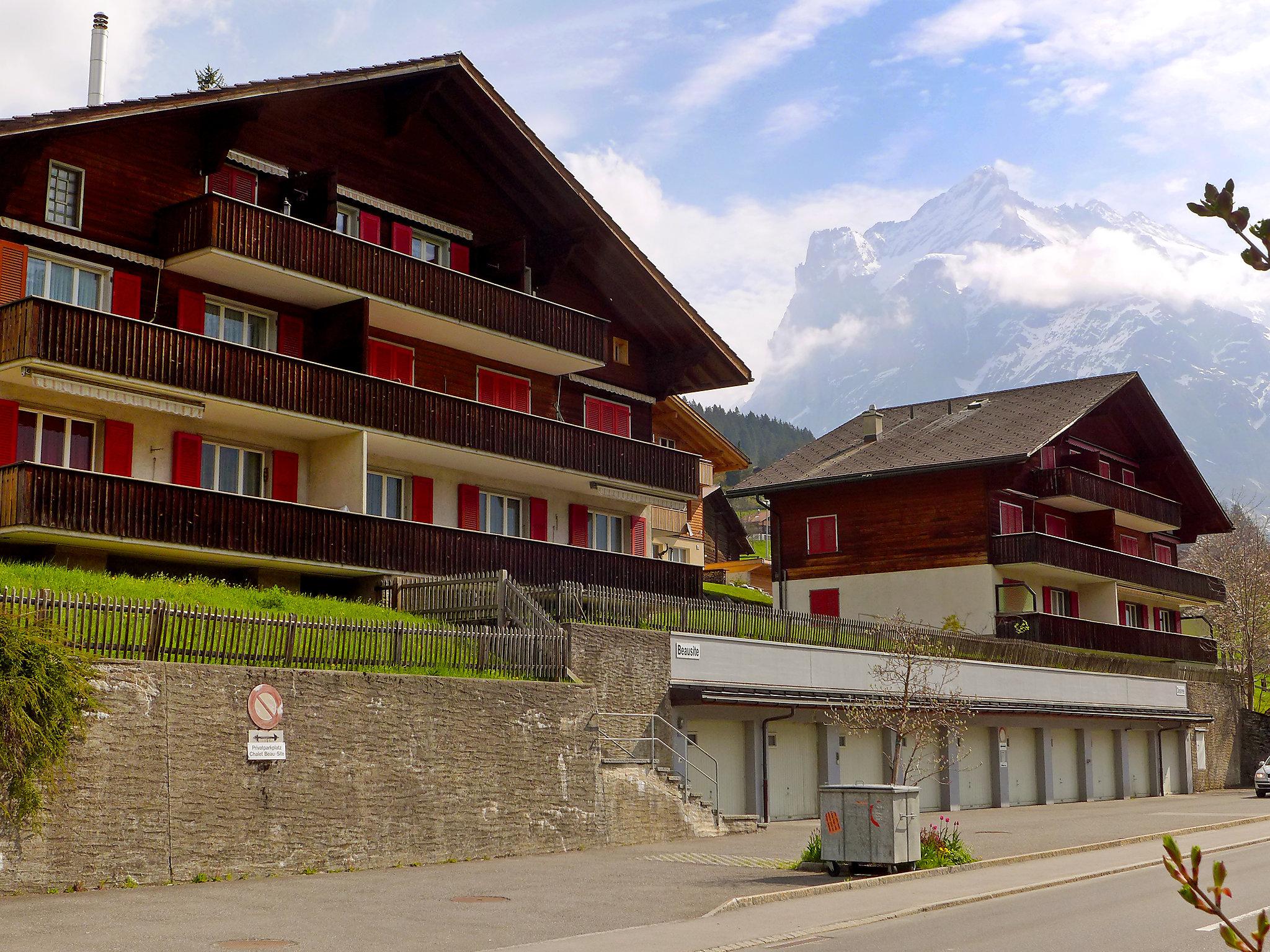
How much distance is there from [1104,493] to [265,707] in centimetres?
3968

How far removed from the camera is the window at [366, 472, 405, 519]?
30.5 m

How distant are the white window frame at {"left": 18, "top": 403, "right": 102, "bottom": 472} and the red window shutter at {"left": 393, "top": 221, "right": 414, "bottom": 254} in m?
8.32

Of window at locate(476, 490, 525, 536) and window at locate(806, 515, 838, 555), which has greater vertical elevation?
window at locate(806, 515, 838, 555)

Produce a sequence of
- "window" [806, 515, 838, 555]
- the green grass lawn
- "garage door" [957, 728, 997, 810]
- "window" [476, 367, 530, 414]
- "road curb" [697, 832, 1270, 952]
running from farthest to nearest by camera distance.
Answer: "window" [806, 515, 838, 555] → "garage door" [957, 728, 997, 810] → "window" [476, 367, 530, 414] → the green grass lawn → "road curb" [697, 832, 1270, 952]

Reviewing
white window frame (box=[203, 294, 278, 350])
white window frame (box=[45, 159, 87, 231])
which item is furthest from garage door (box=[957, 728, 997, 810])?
white window frame (box=[45, 159, 87, 231])

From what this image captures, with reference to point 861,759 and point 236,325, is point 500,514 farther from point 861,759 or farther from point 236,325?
point 861,759

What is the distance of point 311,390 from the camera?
27.8 meters

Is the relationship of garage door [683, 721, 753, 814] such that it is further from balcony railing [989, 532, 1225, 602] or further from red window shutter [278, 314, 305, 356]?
balcony railing [989, 532, 1225, 602]

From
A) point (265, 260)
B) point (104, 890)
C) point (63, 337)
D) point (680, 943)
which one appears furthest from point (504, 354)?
point (680, 943)

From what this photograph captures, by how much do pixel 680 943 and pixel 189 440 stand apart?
16392 mm

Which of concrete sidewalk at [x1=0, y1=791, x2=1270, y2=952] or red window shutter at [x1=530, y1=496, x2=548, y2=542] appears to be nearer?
concrete sidewalk at [x1=0, y1=791, x2=1270, y2=952]

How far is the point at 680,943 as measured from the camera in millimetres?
14102

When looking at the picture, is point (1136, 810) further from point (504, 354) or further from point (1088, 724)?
point (504, 354)

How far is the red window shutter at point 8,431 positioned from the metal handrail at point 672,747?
1067 centimetres
